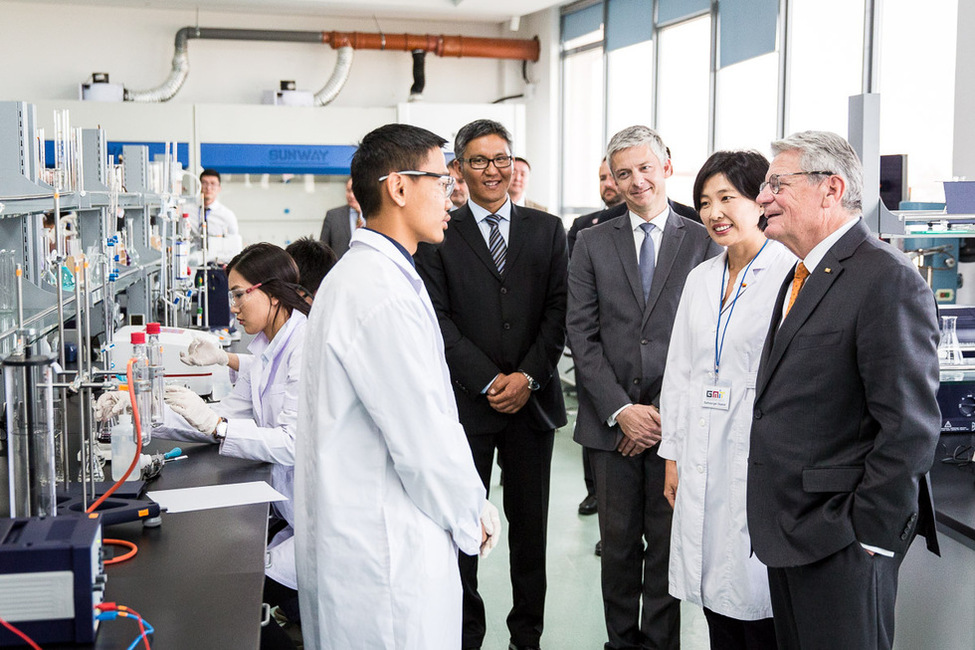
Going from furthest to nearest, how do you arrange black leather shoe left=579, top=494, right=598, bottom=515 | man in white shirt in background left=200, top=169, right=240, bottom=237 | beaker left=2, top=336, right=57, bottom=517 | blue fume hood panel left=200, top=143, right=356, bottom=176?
1. blue fume hood panel left=200, top=143, right=356, bottom=176
2. man in white shirt in background left=200, top=169, right=240, bottom=237
3. black leather shoe left=579, top=494, right=598, bottom=515
4. beaker left=2, top=336, right=57, bottom=517

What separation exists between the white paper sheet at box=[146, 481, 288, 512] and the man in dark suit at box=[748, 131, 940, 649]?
3.47 feet

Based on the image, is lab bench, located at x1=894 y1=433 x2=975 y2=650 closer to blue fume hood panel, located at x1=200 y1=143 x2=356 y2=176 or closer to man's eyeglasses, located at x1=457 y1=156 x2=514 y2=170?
man's eyeglasses, located at x1=457 y1=156 x2=514 y2=170

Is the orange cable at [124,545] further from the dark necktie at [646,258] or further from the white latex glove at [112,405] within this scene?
the dark necktie at [646,258]

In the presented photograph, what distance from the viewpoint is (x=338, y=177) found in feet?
28.2

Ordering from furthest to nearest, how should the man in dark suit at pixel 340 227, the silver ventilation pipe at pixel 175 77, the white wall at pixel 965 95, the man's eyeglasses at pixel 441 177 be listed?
the silver ventilation pipe at pixel 175 77, the man in dark suit at pixel 340 227, the white wall at pixel 965 95, the man's eyeglasses at pixel 441 177

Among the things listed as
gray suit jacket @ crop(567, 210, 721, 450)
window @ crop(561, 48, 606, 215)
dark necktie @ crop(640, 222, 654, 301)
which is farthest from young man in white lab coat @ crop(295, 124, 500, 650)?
window @ crop(561, 48, 606, 215)

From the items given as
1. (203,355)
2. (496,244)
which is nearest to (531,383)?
(496,244)

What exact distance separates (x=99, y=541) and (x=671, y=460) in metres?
1.41

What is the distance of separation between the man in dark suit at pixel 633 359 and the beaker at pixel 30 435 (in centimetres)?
144

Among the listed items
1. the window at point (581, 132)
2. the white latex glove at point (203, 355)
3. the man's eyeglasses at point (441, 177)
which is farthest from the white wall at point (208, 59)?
the man's eyeglasses at point (441, 177)

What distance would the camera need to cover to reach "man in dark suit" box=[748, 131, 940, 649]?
1565 mm

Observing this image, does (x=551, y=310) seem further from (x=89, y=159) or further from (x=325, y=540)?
(x=89, y=159)

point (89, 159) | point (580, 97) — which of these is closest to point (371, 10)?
point (580, 97)

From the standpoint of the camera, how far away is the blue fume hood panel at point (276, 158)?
25.8ft
